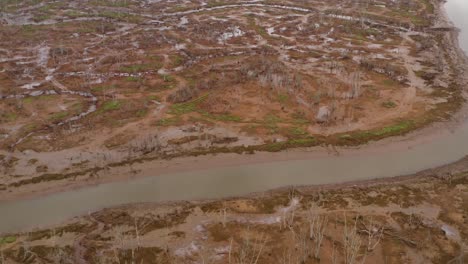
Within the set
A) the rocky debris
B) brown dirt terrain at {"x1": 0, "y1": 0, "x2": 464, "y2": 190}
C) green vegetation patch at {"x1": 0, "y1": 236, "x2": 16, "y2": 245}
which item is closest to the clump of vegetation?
brown dirt terrain at {"x1": 0, "y1": 0, "x2": 464, "y2": 190}

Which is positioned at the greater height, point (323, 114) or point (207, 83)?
point (207, 83)

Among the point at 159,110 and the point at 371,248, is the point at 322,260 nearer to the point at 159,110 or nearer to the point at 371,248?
the point at 371,248

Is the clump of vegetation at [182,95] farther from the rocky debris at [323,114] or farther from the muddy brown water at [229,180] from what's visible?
the rocky debris at [323,114]

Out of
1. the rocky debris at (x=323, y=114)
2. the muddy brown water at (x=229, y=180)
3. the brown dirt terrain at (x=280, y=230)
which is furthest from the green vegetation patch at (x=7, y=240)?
the rocky debris at (x=323, y=114)

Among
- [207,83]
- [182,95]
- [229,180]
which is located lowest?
[229,180]

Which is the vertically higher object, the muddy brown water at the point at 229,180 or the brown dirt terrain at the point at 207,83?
the brown dirt terrain at the point at 207,83

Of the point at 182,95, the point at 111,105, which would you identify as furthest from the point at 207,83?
the point at 111,105

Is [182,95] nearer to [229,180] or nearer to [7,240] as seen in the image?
[229,180]
